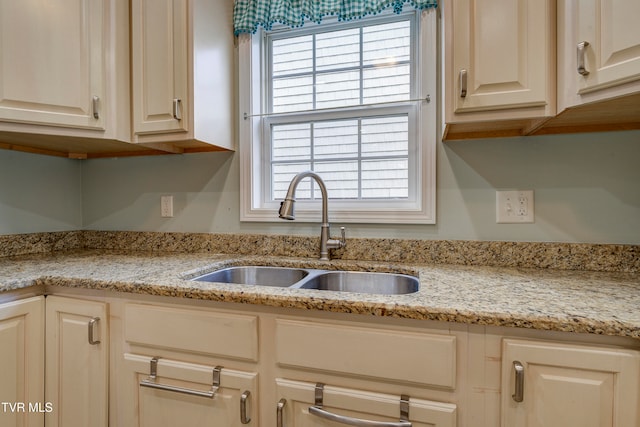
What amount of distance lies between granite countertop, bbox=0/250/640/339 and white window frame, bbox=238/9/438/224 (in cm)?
24

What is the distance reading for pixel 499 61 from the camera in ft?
3.45

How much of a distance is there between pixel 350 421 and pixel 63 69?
5.52ft

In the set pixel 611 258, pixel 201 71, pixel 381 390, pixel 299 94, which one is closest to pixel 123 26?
pixel 201 71

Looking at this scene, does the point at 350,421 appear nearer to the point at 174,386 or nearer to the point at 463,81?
the point at 174,386

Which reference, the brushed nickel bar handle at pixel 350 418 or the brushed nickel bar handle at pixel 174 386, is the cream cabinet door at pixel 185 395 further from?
the brushed nickel bar handle at pixel 350 418

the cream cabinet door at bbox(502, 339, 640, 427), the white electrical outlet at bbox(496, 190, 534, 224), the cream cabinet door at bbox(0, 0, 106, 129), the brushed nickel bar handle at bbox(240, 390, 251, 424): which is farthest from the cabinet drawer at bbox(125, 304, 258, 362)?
the white electrical outlet at bbox(496, 190, 534, 224)

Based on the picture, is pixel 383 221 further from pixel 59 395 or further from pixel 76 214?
pixel 76 214

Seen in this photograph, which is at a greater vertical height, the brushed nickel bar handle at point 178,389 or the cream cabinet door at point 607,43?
the cream cabinet door at point 607,43

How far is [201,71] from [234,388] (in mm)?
1260

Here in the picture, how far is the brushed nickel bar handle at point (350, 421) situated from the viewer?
84cm

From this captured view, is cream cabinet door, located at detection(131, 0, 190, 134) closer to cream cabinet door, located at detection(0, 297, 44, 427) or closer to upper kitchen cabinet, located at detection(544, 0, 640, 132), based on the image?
cream cabinet door, located at detection(0, 297, 44, 427)

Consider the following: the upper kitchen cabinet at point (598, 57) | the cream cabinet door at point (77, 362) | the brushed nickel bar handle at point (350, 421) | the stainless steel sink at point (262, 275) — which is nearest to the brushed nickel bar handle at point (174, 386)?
the cream cabinet door at point (77, 362)

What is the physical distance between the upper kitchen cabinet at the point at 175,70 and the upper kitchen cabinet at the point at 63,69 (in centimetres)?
8

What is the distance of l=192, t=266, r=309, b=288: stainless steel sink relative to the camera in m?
1.44
